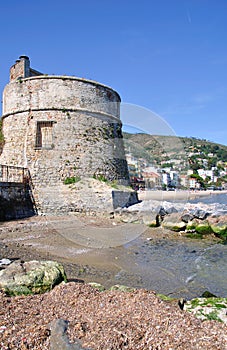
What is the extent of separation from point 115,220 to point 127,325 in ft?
32.3

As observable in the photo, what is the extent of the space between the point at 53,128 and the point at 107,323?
12.6 m

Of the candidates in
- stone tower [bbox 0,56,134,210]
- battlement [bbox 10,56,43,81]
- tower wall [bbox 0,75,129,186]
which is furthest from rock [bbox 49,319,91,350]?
battlement [bbox 10,56,43,81]

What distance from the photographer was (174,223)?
1302 centimetres

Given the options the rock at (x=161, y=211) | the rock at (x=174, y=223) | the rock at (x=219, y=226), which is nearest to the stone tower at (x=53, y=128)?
the rock at (x=161, y=211)

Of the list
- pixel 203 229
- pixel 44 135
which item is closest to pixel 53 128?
pixel 44 135

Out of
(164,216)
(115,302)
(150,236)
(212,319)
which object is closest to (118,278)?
(115,302)

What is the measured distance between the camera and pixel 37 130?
49.0ft

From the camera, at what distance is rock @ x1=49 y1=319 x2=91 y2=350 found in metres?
3.02

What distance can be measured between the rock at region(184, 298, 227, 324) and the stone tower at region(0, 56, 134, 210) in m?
10.3

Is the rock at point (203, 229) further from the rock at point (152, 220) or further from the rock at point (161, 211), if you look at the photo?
the rock at point (161, 211)

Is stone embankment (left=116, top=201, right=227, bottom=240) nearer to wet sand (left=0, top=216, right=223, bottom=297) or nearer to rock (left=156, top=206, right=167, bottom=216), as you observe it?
rock (left=156, top=206, right=167, bottom=216)

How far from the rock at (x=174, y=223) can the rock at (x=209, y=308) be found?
8259 mm

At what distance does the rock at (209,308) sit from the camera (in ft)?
13.0

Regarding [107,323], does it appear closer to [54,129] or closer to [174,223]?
[174,223]
